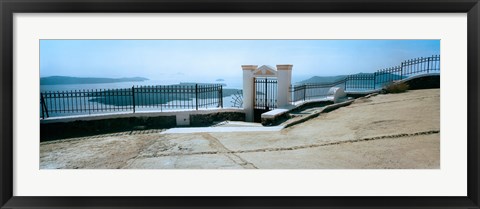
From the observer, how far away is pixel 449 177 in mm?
4449

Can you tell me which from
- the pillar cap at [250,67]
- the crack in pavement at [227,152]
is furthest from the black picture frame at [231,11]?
the pillar cap at [250,67]

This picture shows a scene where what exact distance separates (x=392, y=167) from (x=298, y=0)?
2.75 meters

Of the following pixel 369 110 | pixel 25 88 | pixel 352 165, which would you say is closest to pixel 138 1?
pixel 25 88

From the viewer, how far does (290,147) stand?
5.92 m

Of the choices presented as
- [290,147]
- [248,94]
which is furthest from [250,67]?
[290,147]

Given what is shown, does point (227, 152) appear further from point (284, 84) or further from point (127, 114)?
point (284, 84)

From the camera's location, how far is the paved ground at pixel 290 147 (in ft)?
16.1

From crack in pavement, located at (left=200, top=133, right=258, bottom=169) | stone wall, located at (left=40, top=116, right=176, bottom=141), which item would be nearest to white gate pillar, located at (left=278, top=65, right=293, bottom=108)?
stone wall, located at (left=40, top=116, right=176, bottom=141)

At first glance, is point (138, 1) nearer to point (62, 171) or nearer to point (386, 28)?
point (62, 171)

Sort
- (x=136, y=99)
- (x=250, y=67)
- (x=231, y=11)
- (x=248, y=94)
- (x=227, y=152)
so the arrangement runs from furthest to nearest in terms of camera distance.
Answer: (x=248, y=94)
(x=250, y=67)
(x=136, y=99)
(x=227, y=152)
(x=231, y=11)

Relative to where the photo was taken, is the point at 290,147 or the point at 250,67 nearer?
the point at 290,147

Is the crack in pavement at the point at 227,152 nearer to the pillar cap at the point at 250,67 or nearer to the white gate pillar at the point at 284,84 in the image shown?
the white gate pillar at the point at 284,84

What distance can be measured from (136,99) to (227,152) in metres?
4.59

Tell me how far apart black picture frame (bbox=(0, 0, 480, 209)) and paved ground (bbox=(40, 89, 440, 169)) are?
1.70 feet
